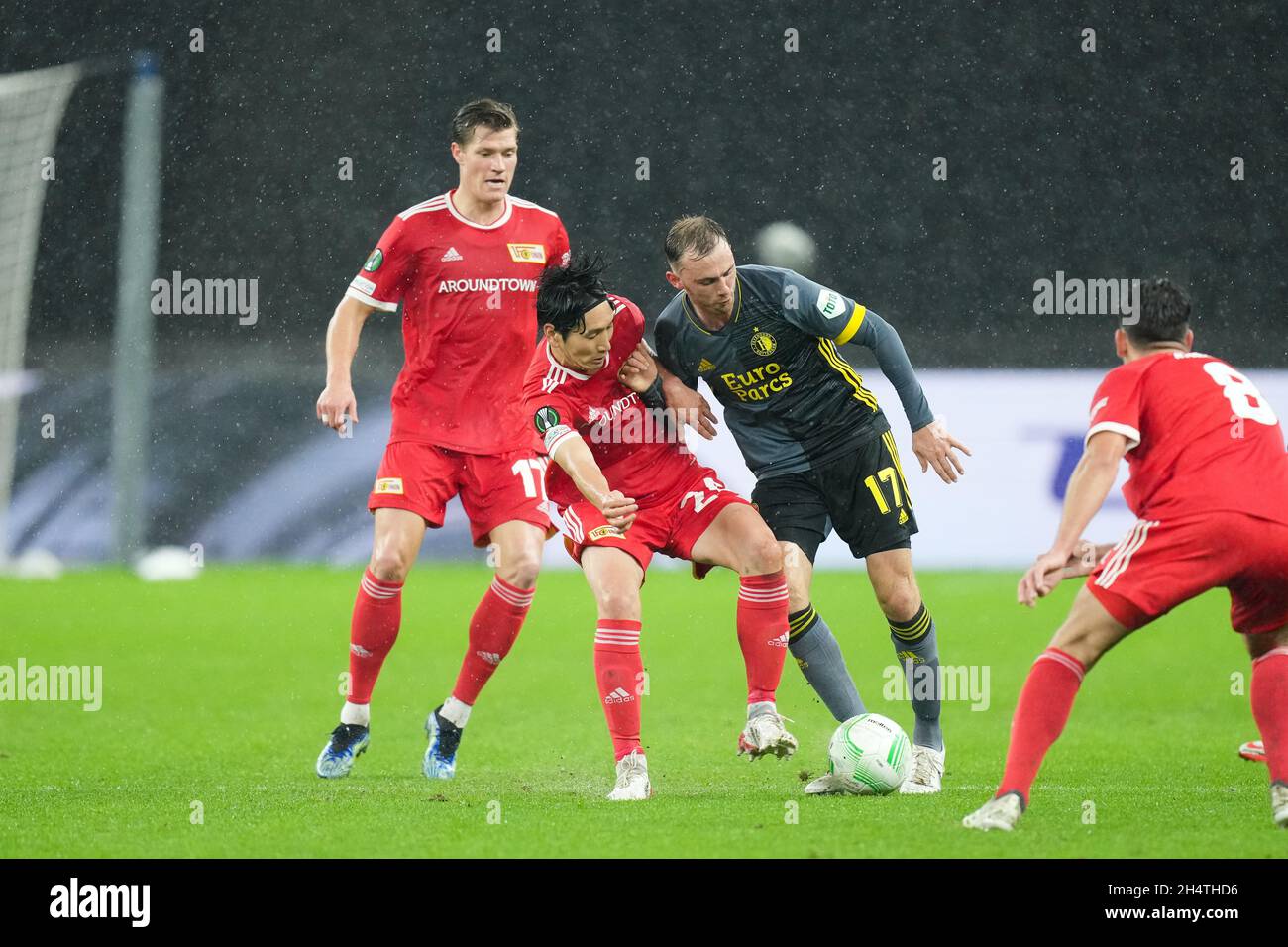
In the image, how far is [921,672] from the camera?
5.79 meters

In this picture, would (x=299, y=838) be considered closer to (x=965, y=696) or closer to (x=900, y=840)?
Result: (x=900, y=840)

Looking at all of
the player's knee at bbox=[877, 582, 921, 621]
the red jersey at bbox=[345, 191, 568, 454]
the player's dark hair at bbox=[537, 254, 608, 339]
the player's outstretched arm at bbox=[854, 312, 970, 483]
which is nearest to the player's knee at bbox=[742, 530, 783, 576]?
the player's knee at bbox=[877, 582, 921, 621]

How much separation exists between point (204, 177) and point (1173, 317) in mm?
18501

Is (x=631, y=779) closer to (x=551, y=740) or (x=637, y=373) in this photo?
(x=637, y=373)

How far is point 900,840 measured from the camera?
4.19 meters

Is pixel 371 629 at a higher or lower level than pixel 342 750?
higher

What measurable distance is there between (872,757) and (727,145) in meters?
16.7

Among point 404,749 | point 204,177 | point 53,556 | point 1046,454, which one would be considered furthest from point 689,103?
point 404,749

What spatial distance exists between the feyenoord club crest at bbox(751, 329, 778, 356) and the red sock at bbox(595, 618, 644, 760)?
113cm

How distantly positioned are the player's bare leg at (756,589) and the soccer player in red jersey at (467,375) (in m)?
0.98
